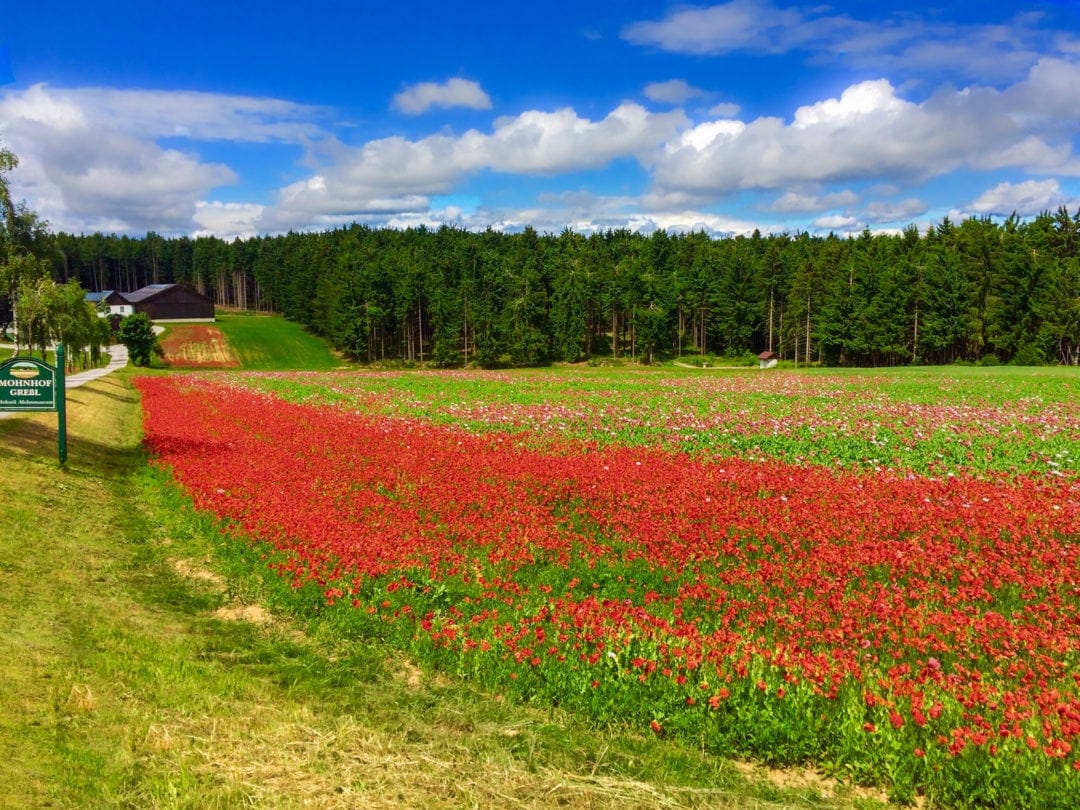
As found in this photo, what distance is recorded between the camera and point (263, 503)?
454 inches

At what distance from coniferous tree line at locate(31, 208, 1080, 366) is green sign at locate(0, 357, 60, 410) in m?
69.6

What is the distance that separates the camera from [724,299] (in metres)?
91.1

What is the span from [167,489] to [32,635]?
8083mm

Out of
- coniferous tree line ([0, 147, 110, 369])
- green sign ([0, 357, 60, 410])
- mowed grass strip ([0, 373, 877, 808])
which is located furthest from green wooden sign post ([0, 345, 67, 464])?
coniferous tree line ([0, 147, 110, 369])

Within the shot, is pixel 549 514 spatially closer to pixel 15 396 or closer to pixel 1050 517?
pixel 1050 517

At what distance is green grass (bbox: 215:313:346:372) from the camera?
83.7 meters

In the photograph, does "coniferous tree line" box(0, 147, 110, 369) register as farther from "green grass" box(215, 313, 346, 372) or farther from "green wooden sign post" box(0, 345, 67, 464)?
"green grass" box(215, 313, 346, 372)

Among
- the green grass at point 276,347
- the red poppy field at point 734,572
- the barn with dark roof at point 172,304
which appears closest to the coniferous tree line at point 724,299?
the green grass at point 276,347

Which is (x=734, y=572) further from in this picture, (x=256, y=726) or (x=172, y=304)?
(x=172, y=304)

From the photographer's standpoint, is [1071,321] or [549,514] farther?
[1071,321]

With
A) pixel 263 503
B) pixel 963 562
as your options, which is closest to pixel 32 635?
pixel 263 503

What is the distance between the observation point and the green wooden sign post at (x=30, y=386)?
13734 mm

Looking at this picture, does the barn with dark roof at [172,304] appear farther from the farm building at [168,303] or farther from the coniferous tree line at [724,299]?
the coniferous tree line at [724,299]

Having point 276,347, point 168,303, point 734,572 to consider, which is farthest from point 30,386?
point 168,303
